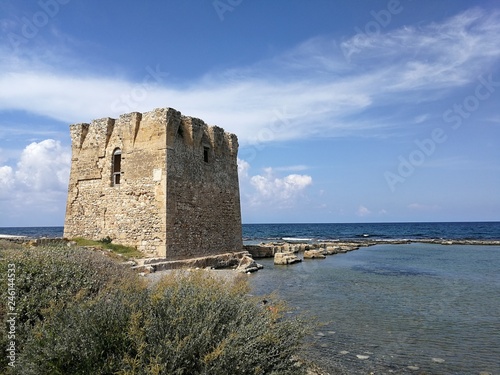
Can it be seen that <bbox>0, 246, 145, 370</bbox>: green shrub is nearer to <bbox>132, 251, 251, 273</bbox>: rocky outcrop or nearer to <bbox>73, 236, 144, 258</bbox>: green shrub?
<bbox>132, 251, 251, 273</bbox>: rocky outcrop

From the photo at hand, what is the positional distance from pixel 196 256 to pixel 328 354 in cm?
977

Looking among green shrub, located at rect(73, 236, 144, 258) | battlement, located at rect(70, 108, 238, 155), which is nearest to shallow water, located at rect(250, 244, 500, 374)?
green shrub, located at rect(73, 236, 144, 258)

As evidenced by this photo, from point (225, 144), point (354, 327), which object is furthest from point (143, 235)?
point (354, 327)

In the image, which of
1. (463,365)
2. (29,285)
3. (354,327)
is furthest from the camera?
(354,327)

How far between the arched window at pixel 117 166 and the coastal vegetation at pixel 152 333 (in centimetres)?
1220

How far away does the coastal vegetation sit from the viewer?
3420mm

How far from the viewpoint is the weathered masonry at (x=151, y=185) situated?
1493 centimetres

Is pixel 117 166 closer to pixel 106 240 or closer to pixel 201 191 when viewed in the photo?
pixel 106 240

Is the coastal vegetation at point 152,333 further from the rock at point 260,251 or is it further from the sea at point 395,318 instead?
the rock at point 260,251

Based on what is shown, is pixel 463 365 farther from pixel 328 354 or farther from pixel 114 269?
pixel 114 269

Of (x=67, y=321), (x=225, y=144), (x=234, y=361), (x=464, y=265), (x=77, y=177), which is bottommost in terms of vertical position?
(x=464, y=265)

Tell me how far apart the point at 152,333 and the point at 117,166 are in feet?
46.4

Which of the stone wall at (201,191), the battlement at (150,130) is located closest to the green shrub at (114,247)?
the stone wall at (201,191)

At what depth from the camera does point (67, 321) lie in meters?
3.77
